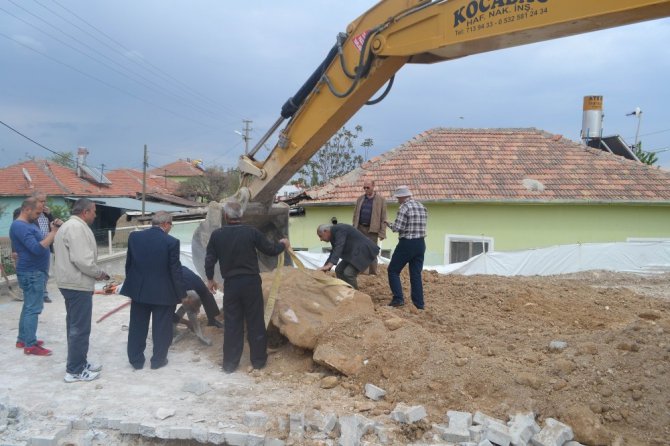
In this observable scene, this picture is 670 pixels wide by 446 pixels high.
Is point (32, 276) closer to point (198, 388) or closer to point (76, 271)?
point (76, 271)

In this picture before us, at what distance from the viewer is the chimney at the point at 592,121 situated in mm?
20000

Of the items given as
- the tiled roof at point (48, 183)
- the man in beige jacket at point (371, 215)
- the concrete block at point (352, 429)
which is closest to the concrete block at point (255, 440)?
the concrete block at point (352, 429)

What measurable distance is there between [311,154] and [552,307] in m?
4.10

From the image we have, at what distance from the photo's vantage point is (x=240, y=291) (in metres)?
5.31

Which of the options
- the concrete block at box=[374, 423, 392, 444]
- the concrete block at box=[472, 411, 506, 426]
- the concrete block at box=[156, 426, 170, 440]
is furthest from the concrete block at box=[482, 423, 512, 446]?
the concrete block at box=[156, 426, 170, 440]

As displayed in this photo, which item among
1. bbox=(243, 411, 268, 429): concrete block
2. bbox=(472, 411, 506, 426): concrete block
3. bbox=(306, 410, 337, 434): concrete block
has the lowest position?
bbox=(243, 411, 268, 429): concrete block

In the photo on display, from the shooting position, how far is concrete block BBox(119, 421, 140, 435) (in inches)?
157

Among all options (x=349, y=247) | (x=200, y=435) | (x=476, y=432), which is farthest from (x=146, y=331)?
(x=476, y=432)

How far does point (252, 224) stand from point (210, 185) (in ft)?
120

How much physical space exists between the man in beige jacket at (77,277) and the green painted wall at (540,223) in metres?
9.04

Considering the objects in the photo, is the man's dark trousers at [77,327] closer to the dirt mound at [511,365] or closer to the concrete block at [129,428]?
the concrete block at [129,428]

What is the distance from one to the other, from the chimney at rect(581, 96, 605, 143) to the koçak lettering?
17.8 m

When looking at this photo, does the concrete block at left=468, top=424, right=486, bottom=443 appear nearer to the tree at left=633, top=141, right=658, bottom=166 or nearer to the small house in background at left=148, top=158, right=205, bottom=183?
the tree at left=633, top=141, right=658, bottom=166

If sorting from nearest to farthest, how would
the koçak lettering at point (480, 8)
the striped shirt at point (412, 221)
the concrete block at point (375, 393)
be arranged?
1. the koçak lettering at point (480, 8)
2. the concrete block at point (375, 393)
3. the striped shirt at point (412, 221)
